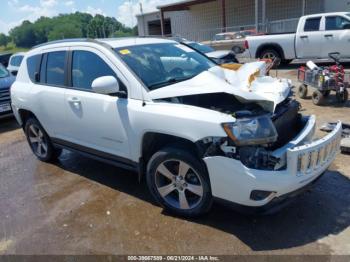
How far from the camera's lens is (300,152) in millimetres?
2857

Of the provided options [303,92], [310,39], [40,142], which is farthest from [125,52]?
[310,39]

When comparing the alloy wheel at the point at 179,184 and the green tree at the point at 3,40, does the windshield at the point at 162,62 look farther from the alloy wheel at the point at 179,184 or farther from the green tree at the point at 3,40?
the green tree at the point at 3,40

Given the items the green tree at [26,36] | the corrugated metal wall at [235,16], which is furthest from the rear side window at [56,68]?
the green tree at [26,36]

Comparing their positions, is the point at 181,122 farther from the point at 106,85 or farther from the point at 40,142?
the point at 40,142

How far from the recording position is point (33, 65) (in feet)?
16.4

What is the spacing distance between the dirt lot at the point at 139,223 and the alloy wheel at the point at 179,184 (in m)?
0.20

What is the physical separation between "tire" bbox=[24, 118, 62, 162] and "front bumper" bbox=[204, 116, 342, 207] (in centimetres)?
312

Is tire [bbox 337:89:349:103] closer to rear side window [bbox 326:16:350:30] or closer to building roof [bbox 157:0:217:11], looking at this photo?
rear side window [bbox 326:16:350:30]

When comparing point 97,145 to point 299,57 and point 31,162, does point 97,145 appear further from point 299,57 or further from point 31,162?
point 299,57

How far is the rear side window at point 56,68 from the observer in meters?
4.40

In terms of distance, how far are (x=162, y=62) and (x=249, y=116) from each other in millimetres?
1476

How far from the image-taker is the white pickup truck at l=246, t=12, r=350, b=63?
11109 millimetres

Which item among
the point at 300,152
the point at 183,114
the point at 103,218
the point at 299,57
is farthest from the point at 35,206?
the point at 299,57

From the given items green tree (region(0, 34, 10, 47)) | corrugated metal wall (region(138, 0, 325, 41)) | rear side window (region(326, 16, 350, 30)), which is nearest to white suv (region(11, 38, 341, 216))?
rear side window (region(326, 16, 350, 30))
